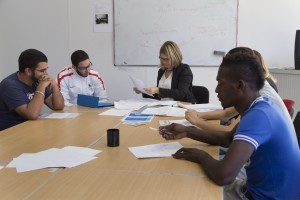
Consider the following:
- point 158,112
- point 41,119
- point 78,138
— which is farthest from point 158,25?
point 78,138

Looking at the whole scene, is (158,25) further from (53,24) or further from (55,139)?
(55,139)

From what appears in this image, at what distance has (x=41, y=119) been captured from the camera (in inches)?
92.0

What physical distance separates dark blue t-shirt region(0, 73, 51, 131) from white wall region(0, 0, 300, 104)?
203cm

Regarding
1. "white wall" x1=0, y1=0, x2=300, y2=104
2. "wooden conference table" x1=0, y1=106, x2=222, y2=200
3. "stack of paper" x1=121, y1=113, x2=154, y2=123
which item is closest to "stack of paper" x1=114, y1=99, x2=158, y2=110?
"stack of paper" x1=121, y1=113, x2=154, y2=123

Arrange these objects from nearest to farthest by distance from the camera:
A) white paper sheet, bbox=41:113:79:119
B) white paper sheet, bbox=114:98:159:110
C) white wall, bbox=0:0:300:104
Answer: white paper sheet, bbox=41:113:79:119, white paper sheet, bbox=114:98:159:110, white wall, bbox=0:0:300:104

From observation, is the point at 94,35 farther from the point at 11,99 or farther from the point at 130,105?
the point at 11,99

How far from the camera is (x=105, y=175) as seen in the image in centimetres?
127

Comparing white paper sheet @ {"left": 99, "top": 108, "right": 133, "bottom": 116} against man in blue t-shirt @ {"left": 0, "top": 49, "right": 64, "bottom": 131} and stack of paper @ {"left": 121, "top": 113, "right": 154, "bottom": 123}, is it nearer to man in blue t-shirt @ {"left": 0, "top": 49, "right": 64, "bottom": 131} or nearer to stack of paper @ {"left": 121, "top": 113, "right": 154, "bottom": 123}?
stack of paper @ {"left": 121, "top": 113, "right": 154, "bottom": 123}

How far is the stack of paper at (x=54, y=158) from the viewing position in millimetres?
1366

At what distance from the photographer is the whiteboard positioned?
4035mm

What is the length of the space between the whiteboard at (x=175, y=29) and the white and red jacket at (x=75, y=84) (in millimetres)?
980

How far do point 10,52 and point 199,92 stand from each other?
2951mm

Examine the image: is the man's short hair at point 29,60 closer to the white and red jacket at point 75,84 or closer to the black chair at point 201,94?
the white and red jacket at point 75,84

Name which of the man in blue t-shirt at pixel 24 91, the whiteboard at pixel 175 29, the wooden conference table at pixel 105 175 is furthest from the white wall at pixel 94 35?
the wooden conference table at pixel 105 175
